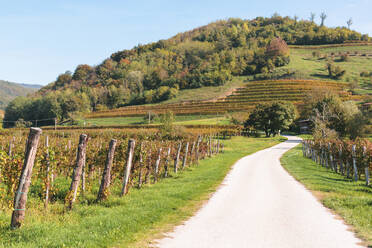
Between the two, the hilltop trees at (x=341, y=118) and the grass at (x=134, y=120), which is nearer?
the hilltop trees at (x=341, y=118)

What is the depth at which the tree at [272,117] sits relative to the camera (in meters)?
73.1

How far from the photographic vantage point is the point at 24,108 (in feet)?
457

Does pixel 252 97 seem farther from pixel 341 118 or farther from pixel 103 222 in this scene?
pixel 103 222

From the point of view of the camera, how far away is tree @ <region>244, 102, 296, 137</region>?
240 ft

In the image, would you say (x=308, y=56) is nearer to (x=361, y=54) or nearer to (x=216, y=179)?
(x=361, y=54)

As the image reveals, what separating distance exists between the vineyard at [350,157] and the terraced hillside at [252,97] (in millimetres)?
70805

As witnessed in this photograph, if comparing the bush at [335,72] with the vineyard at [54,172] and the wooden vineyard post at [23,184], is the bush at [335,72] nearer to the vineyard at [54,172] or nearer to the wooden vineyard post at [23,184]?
the vineyard at [54,172]

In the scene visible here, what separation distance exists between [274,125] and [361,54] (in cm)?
12630

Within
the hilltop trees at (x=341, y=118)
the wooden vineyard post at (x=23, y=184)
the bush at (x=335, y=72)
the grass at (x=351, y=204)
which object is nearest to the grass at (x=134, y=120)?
the hilltop trees at (x=341, y=118)

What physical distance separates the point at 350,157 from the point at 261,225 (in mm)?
15464

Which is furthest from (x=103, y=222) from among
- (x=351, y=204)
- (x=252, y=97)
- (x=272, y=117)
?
(x=252, y=97)

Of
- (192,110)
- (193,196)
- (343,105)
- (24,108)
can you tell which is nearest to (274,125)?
(343,105)

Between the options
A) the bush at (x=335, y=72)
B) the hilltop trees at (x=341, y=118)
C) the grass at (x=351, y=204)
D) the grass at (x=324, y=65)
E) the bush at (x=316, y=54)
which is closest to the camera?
the grass at (x=351, y=204)

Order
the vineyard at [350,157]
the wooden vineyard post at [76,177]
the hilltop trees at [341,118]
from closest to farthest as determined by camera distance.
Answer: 1. the wooden vineyard post at [76,177]
2. the vineyard at [350,157]
3. the hilltop trees at [341,118]
